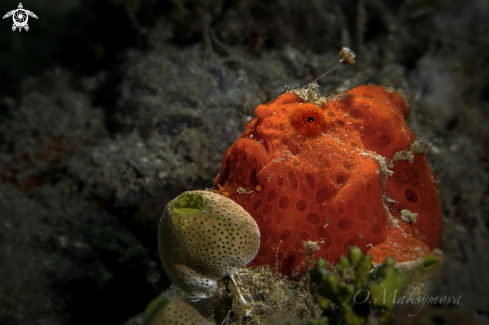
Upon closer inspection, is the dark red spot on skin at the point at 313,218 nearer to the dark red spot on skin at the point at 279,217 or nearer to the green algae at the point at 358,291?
the dark red spot on skin at the point at 279,217

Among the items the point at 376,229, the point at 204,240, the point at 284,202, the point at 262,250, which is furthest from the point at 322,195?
the point at 204,240

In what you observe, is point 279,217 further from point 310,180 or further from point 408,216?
point 408,216

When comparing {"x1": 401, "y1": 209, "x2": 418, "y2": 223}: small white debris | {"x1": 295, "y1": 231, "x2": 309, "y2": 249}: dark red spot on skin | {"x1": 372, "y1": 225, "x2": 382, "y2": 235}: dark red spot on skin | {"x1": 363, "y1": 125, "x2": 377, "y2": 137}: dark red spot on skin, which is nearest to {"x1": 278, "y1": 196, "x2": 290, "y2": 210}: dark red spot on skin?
{"x1": 295, "y1": 231, "x2": 309, "y2": 249}: dark red spot on skin

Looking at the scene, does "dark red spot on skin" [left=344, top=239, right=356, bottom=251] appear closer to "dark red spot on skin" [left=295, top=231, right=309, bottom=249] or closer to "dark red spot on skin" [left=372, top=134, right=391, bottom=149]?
"dark red spot on skin" [left=295, top=231, right=309, bottom=249]

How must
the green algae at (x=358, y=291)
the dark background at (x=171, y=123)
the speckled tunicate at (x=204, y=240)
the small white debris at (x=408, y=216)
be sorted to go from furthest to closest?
the dark background at (x=171, y=123) → the small white debris at (x=408, y=216) → the speckled tunicate at (x=204, y=240) → the green algae at (x=358, y=291)

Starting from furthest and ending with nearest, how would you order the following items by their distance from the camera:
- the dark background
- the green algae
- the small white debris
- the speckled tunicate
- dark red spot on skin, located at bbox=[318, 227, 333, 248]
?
the dark background < the small white debris < dark red spot on skin, located at bbox=[318, 227, 333, 248] < the speckled tunicate < the green algae

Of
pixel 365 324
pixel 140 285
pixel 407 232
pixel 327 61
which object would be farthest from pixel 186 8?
pixel 365 324

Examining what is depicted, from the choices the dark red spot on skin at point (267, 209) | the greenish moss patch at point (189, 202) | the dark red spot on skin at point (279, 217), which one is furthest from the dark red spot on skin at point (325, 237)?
the greenish moss patch at point (189, 202)
